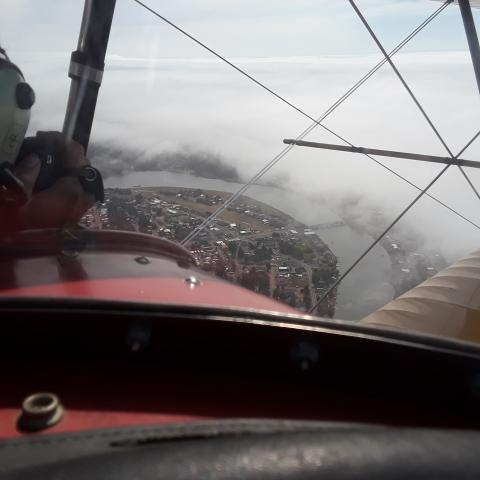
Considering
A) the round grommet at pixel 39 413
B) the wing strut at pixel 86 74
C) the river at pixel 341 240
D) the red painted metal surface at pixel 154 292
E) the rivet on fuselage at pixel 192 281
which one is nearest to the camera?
the round grommet at pixel 39 413

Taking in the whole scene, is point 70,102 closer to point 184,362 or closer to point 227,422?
point 184,362

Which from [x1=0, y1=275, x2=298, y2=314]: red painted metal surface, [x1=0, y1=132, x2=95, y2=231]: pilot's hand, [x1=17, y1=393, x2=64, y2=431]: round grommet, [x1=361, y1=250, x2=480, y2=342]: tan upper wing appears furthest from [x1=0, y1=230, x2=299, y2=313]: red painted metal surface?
[x1=361, y1=250, x2=480, y2=342]: tan upper wing

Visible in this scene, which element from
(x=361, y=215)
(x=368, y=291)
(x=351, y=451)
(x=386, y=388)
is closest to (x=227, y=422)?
(x=351, y=451)

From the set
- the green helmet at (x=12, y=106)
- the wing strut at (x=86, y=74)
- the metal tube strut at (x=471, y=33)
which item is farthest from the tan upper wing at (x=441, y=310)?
the green helmet at (x=12, y=106)

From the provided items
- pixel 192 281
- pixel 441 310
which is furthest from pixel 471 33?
pixel 192 281

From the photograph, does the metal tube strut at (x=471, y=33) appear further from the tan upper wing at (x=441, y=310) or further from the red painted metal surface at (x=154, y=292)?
the red painted metal surface at (x=154, y=292)

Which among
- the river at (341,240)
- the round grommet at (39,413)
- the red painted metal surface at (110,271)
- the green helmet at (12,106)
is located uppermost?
the green helmet at (12,106)
